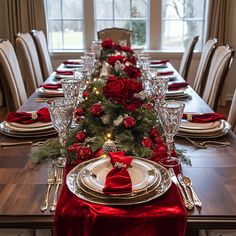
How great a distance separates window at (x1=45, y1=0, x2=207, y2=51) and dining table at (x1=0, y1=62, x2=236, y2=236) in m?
3.36

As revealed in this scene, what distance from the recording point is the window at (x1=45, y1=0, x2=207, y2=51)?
15.4 feet

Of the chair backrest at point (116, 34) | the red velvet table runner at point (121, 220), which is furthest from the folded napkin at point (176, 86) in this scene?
the chair backrest at point (116, 34)

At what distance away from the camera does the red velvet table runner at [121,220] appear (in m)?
0.94

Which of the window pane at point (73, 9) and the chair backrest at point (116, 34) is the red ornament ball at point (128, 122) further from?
the window pane at point (73, 9)

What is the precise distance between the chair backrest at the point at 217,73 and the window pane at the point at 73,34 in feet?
8.11

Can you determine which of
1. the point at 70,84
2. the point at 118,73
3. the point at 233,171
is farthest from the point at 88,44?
the point at 233,171

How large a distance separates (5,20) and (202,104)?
10.3ft

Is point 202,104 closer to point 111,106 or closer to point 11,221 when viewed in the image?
point 111,106

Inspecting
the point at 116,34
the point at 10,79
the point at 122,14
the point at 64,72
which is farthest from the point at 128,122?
the point at 122,14

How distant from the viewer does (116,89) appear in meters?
1.29

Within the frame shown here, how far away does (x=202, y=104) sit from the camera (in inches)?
82.0

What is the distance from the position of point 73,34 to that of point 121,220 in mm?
4132

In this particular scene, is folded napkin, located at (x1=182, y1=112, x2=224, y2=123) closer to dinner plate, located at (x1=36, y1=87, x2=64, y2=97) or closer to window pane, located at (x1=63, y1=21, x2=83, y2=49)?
dinner plate, located at (x1=36, y1=87, x2=64, y2=97)

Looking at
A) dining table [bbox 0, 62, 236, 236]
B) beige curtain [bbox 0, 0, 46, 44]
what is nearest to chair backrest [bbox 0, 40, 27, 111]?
dining table [bbox 0, 62, 236, 236]
